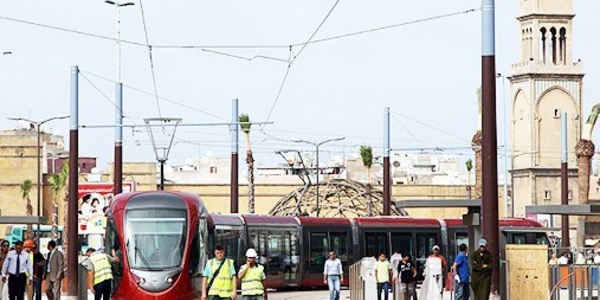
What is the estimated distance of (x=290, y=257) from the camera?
174ft

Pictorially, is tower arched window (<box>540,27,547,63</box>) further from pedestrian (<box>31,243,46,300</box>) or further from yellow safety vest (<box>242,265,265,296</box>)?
yellow safety vest (<box>242,265,265,296</box>)

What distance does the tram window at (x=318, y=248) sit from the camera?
53.4 meters

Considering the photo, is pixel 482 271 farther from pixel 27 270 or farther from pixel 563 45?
pixel 563 45

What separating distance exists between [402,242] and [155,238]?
805 inches

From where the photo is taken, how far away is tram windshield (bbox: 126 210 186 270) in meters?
34.9

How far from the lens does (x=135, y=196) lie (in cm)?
3553

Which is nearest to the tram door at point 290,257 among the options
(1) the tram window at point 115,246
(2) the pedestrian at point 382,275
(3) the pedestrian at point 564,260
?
(3) the pedestrian at point 564,260

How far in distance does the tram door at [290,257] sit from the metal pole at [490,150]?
21.7m

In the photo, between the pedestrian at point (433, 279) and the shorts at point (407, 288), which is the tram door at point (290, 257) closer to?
the shorts at point (407, 288)

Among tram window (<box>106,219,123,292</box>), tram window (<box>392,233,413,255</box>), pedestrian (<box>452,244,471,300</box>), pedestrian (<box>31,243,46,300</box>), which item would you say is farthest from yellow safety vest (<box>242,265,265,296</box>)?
tram window (<box>392,233,413,255</box>)

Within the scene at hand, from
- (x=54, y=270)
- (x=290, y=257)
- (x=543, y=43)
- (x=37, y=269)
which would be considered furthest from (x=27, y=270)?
(x=543, y=43)

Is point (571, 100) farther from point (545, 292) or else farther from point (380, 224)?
point (545, 292)

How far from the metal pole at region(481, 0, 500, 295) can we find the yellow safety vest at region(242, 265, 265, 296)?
241 inches

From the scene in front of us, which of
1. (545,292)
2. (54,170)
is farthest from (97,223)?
(54,170)
